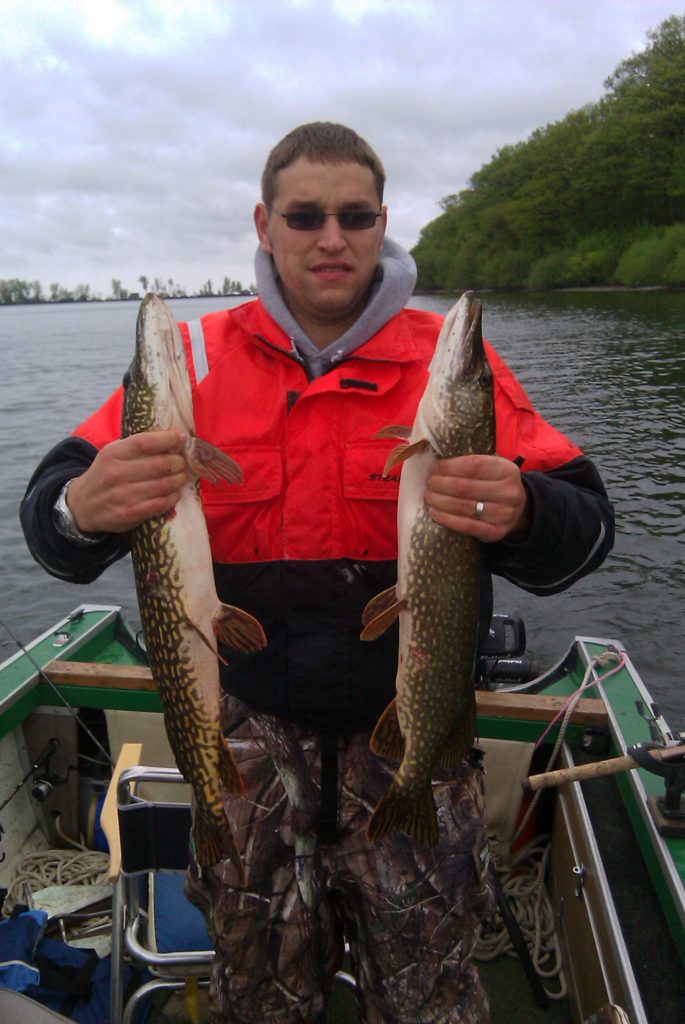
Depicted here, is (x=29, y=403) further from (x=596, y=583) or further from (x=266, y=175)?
(x=266, y=175)

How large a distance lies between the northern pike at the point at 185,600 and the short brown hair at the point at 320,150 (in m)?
0.69

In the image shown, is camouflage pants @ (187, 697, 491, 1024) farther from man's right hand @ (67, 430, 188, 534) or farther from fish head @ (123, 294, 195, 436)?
fish head @ (123, 294, 195, 436)

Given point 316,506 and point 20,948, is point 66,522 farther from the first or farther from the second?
point 20,948

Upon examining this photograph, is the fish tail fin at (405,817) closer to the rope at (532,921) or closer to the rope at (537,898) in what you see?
the rope at (537,898)

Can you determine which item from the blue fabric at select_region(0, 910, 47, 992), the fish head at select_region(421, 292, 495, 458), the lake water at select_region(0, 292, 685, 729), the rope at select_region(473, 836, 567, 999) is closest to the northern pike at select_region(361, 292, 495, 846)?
the fish head at select_region(421, 292, 495, 458)

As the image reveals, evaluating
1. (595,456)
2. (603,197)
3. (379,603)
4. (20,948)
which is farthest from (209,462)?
(603,197)

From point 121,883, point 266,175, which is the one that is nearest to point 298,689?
point 121,883

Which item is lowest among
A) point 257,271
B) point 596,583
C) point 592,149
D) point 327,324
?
point 596,583

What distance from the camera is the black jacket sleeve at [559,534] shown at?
2135 millimetres

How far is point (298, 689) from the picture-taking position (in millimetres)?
2307

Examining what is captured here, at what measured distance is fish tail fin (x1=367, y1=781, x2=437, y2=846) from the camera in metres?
2.17

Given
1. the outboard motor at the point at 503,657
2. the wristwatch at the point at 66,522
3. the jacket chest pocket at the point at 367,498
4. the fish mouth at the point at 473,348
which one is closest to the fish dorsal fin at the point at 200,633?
the wristwatch at the point at 66,522

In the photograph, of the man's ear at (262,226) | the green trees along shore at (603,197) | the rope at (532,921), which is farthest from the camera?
the green trees along shore at (603,197)

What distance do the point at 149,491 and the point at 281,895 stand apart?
1306 millimetres
